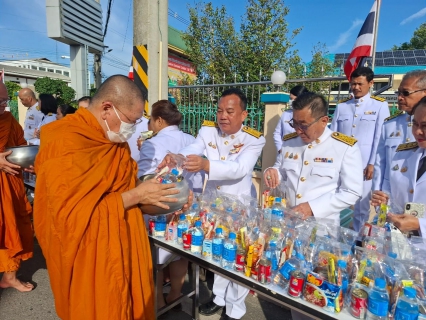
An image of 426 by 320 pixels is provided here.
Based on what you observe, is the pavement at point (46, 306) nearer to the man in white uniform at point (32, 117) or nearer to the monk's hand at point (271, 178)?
the monk's hand at point (271, 178)

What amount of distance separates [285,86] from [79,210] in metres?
4.50

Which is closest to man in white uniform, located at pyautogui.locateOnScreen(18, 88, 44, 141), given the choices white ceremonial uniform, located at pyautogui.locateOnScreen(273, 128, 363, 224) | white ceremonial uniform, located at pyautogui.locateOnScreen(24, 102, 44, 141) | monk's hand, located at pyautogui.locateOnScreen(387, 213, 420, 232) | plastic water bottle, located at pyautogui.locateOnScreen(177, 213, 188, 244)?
white ceremonial uniform, located at pyautogui.locateOnScreen(24, 102, 44, 141)

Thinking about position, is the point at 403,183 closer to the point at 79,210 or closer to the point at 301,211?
the point at 301,211

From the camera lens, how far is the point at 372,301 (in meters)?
1.24

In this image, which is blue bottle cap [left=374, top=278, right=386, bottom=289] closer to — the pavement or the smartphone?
the smartphone

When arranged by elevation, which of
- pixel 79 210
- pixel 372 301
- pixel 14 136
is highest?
pixel 14 136

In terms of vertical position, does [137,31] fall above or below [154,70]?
above

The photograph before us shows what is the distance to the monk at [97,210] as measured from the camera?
1482 mm

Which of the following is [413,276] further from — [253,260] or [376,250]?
[253,260]

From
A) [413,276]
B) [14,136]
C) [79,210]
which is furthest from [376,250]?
[14,136]

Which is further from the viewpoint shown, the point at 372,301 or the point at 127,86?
the point at 127,86

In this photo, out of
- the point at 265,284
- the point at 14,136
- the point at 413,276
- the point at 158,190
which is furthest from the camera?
the point at 14,136

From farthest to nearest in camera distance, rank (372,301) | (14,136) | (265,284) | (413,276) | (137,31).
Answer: (137,31) → (14,136) → (265,284) → (413,276) → (372,301)

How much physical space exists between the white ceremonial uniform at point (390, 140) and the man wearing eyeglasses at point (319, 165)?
104cm
